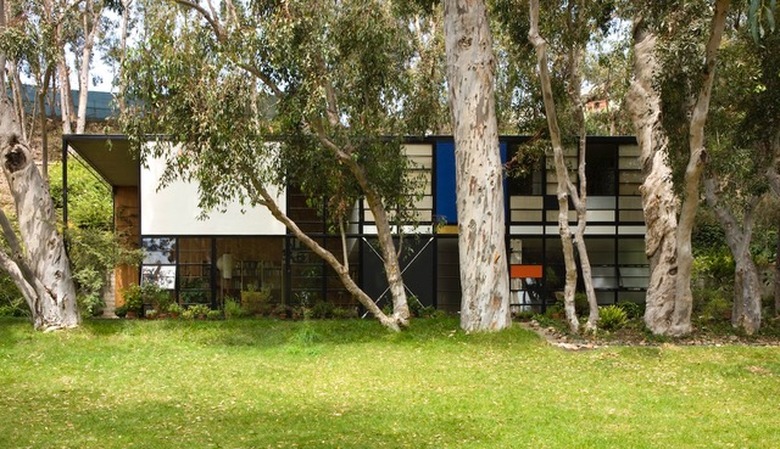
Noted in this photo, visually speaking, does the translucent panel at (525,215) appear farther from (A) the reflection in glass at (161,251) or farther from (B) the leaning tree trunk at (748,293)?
(A) the reflection in glass at (161,251)

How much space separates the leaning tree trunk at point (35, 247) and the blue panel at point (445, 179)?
825cm

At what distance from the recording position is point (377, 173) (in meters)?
15.5

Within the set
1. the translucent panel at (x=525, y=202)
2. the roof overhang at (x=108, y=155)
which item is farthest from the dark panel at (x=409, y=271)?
the roof overhang at (x=108, y=155)

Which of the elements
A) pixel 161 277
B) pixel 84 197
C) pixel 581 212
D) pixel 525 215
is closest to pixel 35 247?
pixel 161 277

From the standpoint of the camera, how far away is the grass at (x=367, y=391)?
7.70 m

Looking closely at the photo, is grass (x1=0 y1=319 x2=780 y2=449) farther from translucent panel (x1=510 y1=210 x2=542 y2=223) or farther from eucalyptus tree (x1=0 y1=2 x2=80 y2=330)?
translucent panel (x1=510 y1=210 x2=542 y2=223)

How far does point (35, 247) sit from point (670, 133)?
1203cm

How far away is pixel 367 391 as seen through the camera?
10117 mm

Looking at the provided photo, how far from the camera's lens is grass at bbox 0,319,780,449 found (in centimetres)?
770

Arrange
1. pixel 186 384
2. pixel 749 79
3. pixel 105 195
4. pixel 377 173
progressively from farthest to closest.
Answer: pixel 105 195, pixel 377 173, pixel 749 79, pixel 186 384

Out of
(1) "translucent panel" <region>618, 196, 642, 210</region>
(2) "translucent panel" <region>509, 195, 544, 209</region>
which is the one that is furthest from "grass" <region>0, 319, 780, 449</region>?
(1) "translucent panel" <region>618, 196, 642, 210</region>

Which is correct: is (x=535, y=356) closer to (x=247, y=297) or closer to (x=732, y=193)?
(x=732, y=193)

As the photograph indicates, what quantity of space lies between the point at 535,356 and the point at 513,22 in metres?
7.31

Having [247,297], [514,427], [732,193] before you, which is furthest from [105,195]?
[514,427]
